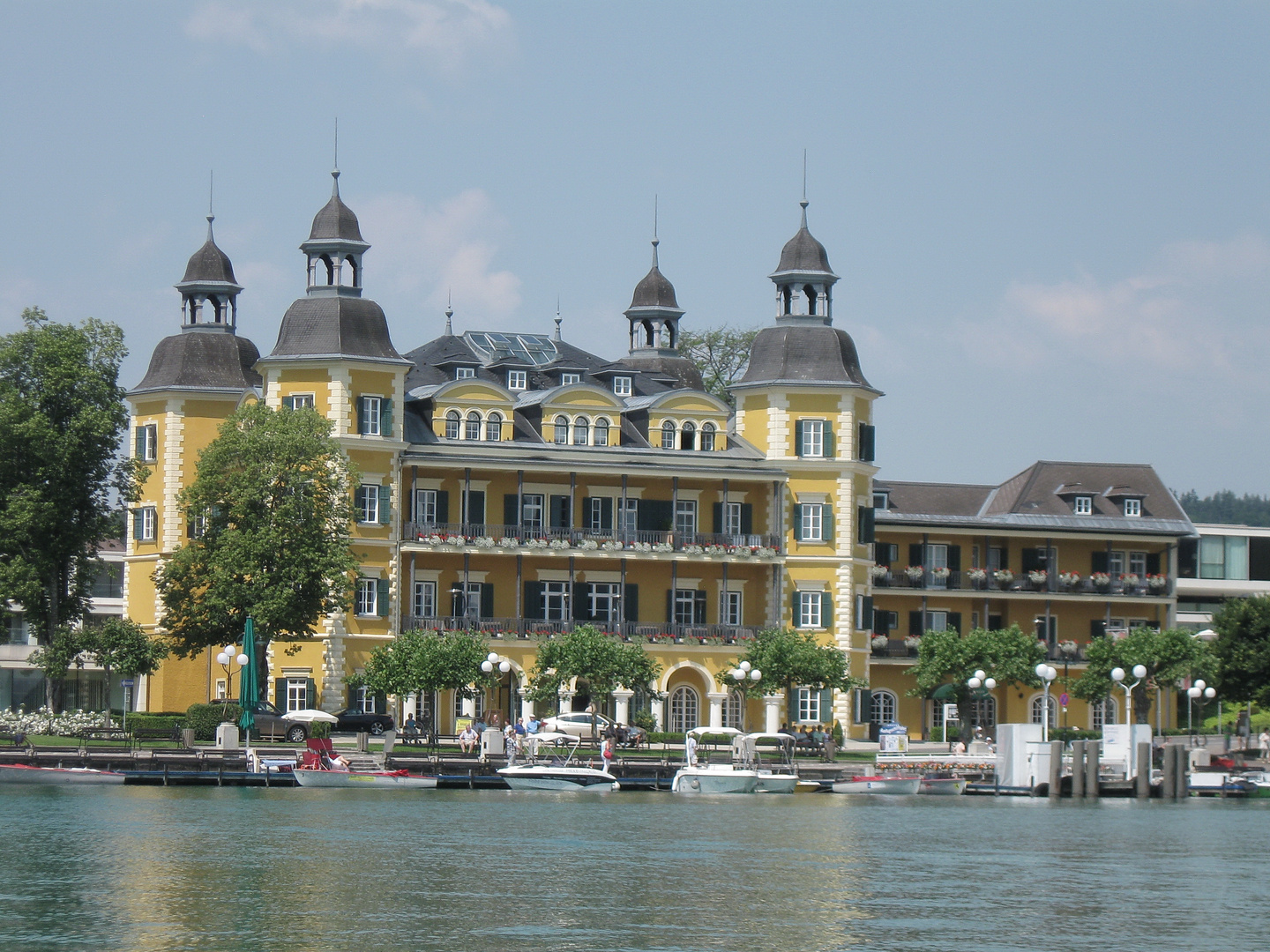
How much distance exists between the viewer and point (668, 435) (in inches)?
3629

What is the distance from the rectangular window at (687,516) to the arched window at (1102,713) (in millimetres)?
19623

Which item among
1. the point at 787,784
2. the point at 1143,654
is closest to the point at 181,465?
the point at 787,784

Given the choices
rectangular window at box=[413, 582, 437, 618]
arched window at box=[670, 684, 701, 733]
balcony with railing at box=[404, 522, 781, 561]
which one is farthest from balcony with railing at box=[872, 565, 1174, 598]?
rectangular window at box=[413, 582, 437, 618]

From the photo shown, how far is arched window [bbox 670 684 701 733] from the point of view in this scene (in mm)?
90250

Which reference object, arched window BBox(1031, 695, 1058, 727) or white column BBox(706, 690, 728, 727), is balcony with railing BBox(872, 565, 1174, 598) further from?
white column BBox(706, 690, 728, 727)

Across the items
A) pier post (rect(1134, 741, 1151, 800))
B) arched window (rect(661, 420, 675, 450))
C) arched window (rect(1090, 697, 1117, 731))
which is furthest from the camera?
arched window (rect(1090, 697, 1117, 731))

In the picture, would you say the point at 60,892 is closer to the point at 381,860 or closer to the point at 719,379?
the point at 381,860

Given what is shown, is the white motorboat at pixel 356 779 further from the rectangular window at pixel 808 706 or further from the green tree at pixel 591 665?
the rectangular window at pixel 808 706

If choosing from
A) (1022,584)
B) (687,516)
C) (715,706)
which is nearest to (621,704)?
(715,706)

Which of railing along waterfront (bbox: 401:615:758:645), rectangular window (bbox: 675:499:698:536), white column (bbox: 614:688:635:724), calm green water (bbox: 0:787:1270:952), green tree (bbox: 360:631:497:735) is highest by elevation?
rectangular window (bbox: 675:499:698:536)

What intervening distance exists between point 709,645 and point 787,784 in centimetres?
1561

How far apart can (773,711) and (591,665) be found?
9916mm

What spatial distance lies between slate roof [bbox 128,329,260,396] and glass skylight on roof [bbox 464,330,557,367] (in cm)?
939

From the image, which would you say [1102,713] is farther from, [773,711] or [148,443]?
[148,443]
